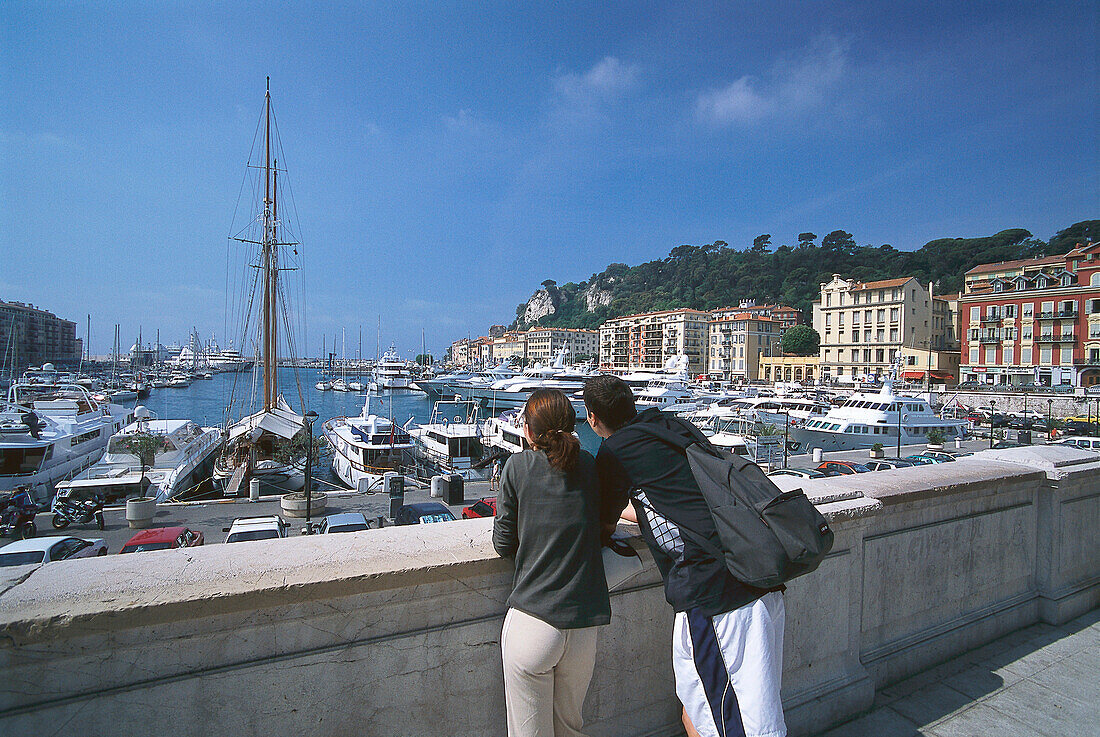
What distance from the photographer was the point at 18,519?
13.5 metres

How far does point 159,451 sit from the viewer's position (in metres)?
21.8

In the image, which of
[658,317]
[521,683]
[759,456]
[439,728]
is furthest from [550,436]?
[658,317]

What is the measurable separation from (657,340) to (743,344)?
22.9 meters

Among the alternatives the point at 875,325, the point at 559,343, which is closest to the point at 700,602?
the point at 875,325

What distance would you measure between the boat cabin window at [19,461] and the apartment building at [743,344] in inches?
3489

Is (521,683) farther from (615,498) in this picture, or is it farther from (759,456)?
(759,456)

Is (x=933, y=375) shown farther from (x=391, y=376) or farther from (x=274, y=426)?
(x=391, y=376)

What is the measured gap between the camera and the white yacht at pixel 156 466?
1809 cm

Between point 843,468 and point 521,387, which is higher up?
point 521,387

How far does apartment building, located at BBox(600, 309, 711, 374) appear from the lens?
107812 millimetres

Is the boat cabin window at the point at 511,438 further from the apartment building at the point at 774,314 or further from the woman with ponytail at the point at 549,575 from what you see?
the apartment building at the point at 774,314

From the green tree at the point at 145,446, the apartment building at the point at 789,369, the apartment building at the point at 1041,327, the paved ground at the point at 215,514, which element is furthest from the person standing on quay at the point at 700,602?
the apartment building at the point at 789,369

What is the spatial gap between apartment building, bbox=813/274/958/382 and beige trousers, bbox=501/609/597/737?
7576cm

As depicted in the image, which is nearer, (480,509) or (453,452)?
(480,509)
